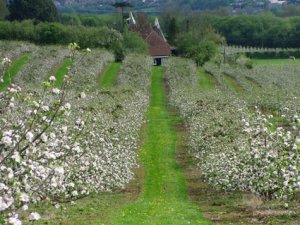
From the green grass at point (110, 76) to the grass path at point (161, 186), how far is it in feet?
51.3

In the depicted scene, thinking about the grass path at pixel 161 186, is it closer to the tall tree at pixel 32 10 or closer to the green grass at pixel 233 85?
the green grass at pixel 233 85

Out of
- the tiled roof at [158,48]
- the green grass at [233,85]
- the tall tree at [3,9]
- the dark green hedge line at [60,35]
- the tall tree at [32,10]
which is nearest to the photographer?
the green grass at [233,85]

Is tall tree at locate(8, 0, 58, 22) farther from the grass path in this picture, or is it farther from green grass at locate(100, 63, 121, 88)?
the grass path

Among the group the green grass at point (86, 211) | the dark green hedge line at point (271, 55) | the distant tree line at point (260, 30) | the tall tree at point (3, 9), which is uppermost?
the tall tree at point (3, 9)

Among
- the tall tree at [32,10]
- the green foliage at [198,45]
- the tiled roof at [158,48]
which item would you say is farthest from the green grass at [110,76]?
the tall tree at [32,10]

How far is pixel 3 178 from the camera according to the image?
37.8 ft

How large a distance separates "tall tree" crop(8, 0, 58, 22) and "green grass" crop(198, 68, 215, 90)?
43.3 m

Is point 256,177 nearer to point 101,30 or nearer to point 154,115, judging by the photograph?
point 154,115

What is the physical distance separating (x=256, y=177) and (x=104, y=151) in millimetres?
6630

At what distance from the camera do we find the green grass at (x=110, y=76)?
238 ft

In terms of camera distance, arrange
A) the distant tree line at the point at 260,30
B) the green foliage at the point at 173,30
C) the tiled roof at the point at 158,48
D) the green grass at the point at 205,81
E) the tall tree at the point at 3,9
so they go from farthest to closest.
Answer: the distant tree line at the point at 260,30 < the tall tree at the point at 3,9 < the green foliage at the point at 173,30 < the tiled roof at the point at 158,48 < the green grass at the point at 205,81

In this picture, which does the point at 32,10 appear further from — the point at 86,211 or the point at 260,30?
the point at 86,211

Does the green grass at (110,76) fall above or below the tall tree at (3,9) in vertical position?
below

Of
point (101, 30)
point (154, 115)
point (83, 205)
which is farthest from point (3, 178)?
point (101, 30)
